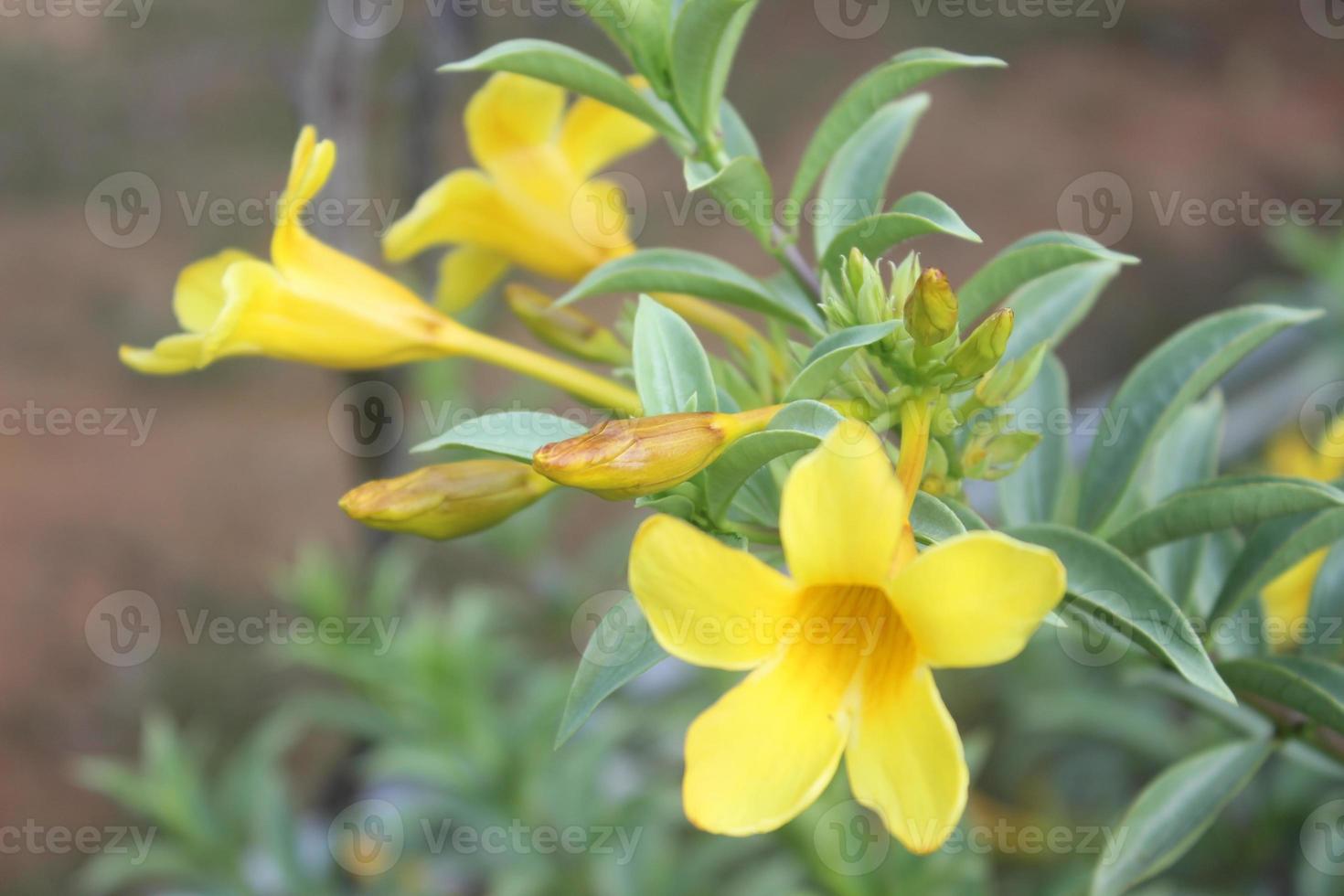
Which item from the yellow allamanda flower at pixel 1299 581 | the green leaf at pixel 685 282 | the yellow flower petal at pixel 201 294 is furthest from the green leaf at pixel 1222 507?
the yellow flower petal at pixel 201 294

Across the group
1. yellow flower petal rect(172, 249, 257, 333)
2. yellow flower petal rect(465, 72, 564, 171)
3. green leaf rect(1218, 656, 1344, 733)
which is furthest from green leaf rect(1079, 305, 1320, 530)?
yellow flower petal rect(172, 249, 257, 333)

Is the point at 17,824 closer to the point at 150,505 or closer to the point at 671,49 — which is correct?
the point at 150,505

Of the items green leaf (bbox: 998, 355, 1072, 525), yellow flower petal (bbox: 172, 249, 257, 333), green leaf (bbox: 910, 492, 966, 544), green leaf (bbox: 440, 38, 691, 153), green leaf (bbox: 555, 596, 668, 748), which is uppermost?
green leaf (bbox: 440, 38, 691, 153)

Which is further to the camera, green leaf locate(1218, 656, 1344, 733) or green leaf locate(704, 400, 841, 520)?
green leaf locate(1218, 656, 1344, 733)

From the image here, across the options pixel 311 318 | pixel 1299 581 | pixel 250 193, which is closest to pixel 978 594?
pixel 311 318

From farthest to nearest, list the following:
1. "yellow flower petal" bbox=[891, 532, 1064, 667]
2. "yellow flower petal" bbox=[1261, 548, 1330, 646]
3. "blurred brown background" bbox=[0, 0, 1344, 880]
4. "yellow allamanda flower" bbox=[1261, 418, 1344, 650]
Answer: "blurred brown background" bbox=[0, 0, 1344, 880], "yellow flower petal" bbox=[1261, 548, 1330, 646], "yellow allamanda flower" bbox=[1261, 418, 1344, 650], "yellow flower petal" bbox=[891, 532, 1064, 667]

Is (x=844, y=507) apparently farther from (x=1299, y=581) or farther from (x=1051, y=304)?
(x=1299, y=581)

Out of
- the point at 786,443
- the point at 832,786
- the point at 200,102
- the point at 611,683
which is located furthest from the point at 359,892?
the point at 200,102

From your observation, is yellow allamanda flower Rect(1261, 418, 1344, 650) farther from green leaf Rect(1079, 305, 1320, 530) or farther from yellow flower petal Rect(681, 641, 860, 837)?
yellow flower petal Rect(681, 641, 860, 837)
